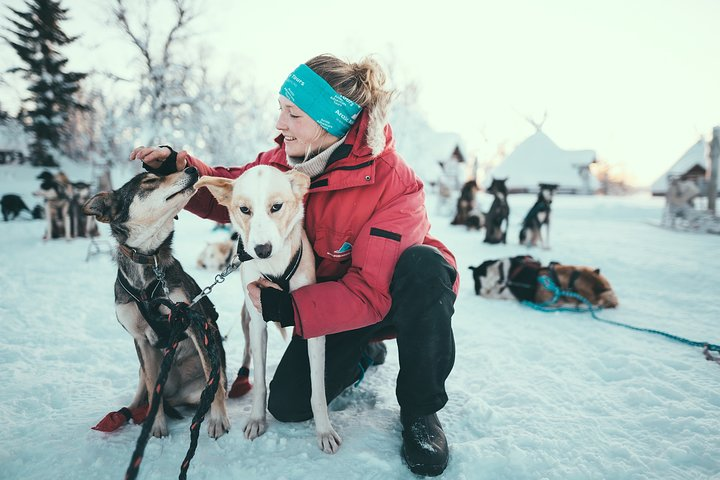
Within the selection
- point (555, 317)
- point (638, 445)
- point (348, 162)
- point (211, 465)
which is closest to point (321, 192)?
point (348, 162)

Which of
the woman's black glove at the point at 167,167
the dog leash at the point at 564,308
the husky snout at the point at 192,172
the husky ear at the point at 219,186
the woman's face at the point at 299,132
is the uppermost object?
the woman's face at the point at 299,132

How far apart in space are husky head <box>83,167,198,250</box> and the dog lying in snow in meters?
3.65

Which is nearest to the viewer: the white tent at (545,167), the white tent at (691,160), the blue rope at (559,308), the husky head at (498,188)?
the blue rope at (559,308)

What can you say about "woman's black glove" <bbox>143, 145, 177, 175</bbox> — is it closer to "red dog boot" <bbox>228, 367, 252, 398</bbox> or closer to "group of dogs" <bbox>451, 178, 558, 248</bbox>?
"red dog boot" <bbox>228, 367, 252, 398</bbox>

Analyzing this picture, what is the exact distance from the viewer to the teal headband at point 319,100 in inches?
75.8

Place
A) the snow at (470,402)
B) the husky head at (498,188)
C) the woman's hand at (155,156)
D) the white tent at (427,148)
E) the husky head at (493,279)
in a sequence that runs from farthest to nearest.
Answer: the white tent at (427,148), the husky head at (498,188), the husky head at (493,279), the woman's hand at (155,156), the snow at (470,402)

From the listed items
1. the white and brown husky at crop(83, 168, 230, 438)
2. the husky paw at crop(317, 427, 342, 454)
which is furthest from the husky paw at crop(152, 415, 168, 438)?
the husky paw at crop(317, 427, 342, 454)

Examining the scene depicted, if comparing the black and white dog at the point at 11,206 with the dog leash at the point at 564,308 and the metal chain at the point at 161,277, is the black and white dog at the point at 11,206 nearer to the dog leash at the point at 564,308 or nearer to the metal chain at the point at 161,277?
the metal chain at the point at 161,277

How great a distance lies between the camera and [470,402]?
210 centimetres

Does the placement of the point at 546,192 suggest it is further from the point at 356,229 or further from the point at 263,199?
the point at 263,199

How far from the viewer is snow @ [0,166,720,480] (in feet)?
5.36

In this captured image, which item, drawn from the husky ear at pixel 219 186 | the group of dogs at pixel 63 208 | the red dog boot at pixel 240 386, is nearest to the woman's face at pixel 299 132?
the husky ear at pixel 219 186

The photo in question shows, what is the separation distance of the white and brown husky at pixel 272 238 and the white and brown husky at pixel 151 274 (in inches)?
8.8

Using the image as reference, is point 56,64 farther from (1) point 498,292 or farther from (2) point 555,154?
(2) point 555,154
